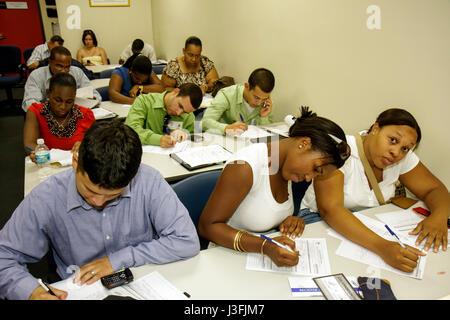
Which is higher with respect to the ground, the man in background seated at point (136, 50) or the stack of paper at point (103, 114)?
the man in background seated at point (136, 50)

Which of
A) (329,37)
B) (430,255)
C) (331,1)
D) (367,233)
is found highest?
(331,1)

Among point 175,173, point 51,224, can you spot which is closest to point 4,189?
point 175,173

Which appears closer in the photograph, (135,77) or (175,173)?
(175,173)

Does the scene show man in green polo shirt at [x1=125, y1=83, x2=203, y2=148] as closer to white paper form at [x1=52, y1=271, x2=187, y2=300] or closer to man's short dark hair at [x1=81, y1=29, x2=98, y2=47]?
white paper form at [x1=52, y1=271, x2=187, y2=300]

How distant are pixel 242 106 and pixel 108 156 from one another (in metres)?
2.19

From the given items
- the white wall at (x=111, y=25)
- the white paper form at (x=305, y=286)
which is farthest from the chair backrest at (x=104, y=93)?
the white paper form at (x=305, y=286)

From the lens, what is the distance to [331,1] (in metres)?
2.67

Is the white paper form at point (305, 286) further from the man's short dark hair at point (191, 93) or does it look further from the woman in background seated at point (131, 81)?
the woman in background seated at point (131, 81)

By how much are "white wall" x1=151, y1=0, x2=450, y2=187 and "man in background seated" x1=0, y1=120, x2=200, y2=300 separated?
5.85 ft

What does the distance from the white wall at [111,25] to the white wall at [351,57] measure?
296cm

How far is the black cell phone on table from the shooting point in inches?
44.3

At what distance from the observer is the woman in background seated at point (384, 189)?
1468 mm

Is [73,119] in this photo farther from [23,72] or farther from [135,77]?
[23,72]

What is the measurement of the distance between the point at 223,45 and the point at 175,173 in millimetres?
2850
